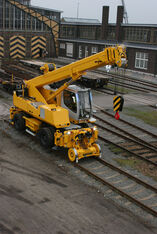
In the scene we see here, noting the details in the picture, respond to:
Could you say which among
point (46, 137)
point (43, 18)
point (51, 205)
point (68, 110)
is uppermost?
point (43, 18)

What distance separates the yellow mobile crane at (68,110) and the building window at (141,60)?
23146 millimetres

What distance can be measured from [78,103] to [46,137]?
2002mm

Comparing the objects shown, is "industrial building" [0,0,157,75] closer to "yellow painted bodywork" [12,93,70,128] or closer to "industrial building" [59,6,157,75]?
"industrial building" [59,6,157,75]

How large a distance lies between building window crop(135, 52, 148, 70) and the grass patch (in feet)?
53.4

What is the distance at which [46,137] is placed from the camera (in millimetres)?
11562

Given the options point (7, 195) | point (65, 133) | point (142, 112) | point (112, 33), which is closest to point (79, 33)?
point (112, 33)

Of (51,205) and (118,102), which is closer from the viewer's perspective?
(51,205)

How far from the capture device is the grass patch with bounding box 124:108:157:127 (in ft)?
54.6

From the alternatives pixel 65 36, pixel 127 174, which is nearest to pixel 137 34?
pixel 65 36

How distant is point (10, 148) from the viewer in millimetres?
12125

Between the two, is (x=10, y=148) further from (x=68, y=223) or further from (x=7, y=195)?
(x=68, y=223)

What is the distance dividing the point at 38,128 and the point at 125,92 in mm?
13134

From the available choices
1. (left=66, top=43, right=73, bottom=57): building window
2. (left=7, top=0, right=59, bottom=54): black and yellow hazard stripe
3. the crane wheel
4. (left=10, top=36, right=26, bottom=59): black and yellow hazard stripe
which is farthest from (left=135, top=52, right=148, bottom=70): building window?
the crane wheel

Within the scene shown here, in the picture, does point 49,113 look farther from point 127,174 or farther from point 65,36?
point 65,36
